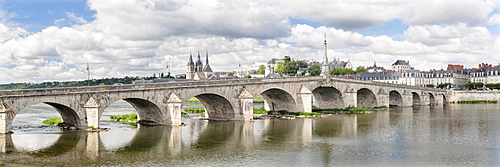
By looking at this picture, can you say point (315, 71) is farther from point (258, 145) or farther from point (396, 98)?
point (258, 145)

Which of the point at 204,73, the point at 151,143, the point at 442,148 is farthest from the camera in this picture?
the point at 204,73

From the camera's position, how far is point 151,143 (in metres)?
A: 30.1

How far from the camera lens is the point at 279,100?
55.2 m

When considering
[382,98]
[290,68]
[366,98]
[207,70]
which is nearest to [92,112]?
[382,98]

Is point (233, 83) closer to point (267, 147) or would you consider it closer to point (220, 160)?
point (267, 147)

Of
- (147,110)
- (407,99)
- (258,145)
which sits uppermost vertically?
(407,99)

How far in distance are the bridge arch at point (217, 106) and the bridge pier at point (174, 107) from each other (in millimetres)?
5446

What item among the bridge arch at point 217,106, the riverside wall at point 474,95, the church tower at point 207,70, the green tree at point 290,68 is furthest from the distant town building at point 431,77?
the bridge arch at point 217,106

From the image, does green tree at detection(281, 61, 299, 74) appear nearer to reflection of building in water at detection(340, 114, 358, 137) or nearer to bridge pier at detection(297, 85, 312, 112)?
bridge pier at detection(297, 85, 312, 112)

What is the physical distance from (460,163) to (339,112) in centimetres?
3393

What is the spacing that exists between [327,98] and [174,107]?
3075 cm

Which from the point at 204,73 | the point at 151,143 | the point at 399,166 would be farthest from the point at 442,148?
the point at 204,73

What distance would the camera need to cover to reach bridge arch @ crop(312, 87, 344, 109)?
61188 millimetres

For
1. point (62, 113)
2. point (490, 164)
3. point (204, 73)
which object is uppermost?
point (204, 73)
